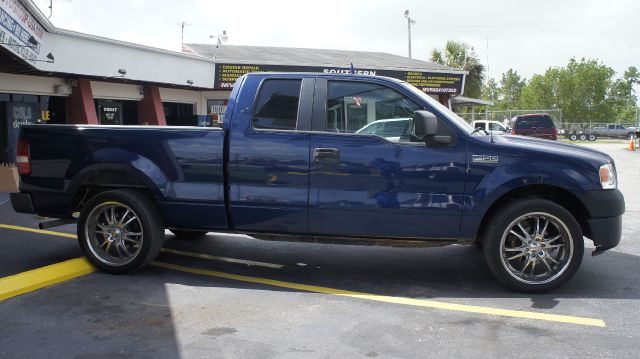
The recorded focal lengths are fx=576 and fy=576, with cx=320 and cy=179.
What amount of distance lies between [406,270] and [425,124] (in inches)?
67.4

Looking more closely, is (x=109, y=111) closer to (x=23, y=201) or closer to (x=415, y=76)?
(x=415, y=76)

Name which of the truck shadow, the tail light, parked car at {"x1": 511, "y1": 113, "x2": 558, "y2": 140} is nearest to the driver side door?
the truck shadow

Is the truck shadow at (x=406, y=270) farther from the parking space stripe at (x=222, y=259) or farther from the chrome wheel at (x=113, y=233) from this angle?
the chrome wheel at (x=113, y=233)

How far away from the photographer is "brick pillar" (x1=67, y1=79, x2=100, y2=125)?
60.3 feet

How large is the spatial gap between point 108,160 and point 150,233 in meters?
0.81

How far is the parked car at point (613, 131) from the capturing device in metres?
51.8

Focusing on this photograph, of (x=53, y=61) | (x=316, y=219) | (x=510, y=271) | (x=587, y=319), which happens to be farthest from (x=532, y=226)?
(x=53, y=61)

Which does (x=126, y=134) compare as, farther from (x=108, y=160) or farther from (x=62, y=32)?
(x=62, y=32)

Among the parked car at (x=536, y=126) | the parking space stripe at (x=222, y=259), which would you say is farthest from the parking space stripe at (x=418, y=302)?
the parked car at (x=536, y=126)

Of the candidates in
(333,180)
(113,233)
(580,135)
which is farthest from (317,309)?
(580,135)

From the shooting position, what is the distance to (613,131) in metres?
52.1

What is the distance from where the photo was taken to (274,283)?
5375 mm

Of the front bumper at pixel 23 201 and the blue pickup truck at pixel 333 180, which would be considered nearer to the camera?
the blue pickup truck at pixel 333 180

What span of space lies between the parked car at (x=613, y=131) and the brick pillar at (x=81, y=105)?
4600 cm
